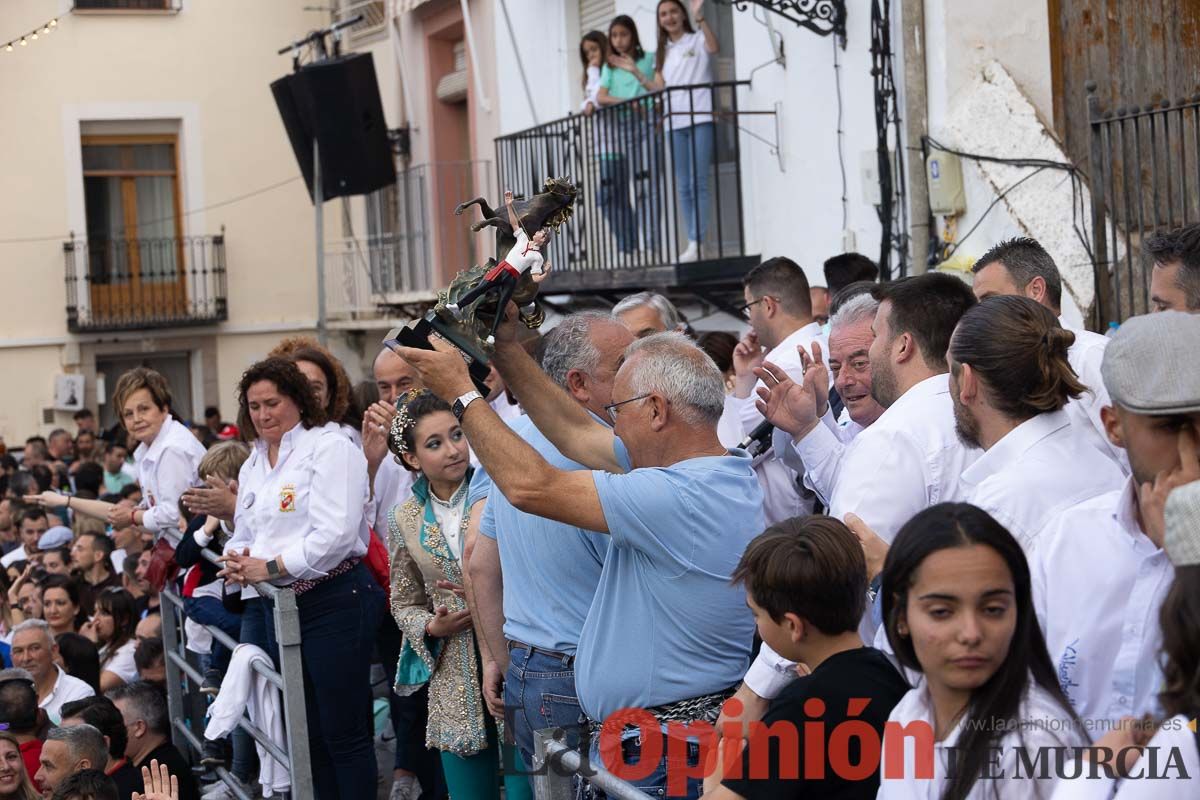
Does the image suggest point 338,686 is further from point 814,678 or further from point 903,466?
point 814,678

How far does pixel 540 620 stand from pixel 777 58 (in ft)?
21.2

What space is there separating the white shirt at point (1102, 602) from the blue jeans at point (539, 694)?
5.04 feet

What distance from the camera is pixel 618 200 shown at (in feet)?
37.5

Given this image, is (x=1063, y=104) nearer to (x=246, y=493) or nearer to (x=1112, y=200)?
(x=1112, y=200)

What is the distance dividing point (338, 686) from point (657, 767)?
2142mm

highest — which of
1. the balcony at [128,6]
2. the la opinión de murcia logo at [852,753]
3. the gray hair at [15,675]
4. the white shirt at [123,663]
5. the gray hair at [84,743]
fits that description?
the balcony at [128,6]

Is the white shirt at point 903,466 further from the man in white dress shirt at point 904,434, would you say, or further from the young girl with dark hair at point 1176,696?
the young girl with dark hair at point 1176,696

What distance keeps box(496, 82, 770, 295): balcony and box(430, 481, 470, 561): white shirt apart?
16.5ft

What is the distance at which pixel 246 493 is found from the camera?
5.79 m

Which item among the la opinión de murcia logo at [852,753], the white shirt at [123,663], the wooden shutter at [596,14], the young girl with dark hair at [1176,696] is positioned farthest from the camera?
the wooden shutter at [596,14]

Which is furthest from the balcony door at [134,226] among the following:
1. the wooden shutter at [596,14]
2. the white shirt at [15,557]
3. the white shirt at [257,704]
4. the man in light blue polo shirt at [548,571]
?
the man in light blue polo shirt at [548,571]

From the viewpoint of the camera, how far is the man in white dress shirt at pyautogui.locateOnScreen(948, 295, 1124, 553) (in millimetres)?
3129

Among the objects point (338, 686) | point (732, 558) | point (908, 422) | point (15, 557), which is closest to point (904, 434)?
point (908, 422)

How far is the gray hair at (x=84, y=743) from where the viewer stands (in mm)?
5598
